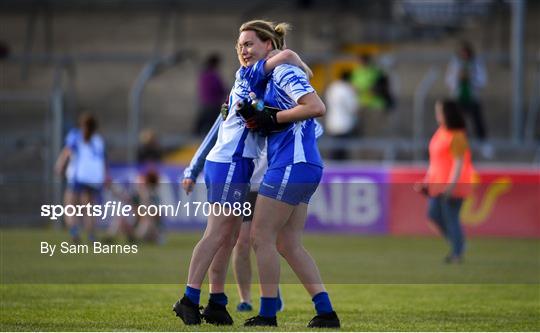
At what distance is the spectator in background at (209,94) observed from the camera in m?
26.2

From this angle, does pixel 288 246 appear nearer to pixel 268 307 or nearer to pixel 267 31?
pixel 268 307

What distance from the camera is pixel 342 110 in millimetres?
25562

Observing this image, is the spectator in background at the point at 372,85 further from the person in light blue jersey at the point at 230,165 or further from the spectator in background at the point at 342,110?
the person in light blue jersey at the point at 230,165

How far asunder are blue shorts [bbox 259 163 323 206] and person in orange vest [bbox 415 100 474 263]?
861 cm

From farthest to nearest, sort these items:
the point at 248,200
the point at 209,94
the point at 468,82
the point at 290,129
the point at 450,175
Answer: the point at 209,94
the point at 468,82
the point at 450,175
the point at 248,200
the point at 290,129

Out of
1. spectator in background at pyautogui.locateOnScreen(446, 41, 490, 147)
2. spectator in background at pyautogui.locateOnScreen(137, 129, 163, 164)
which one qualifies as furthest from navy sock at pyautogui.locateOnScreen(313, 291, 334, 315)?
spectator in background at pyautogui.locateOnScreen(446, 41, 490, 147)

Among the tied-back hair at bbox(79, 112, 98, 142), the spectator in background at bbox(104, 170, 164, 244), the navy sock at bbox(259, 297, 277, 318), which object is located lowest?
the spectator in background at bbox(104, 170, 164, 244)

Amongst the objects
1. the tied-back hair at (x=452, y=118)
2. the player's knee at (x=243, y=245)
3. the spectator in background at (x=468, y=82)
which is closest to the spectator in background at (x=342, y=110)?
the spectator in background at (x=468, y=82)

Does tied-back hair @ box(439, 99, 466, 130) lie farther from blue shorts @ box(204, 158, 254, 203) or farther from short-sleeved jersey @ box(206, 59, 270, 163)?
blue shorts @ box(204, 158, 254, 203)

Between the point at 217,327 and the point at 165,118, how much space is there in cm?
1917

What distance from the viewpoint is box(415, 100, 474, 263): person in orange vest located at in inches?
707

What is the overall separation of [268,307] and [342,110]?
53.2 feet

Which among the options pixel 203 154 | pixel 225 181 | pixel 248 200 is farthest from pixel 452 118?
pixel 225 181

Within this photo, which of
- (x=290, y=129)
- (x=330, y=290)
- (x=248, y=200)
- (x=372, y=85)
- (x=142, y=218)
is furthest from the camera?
(x=372, y=85)
